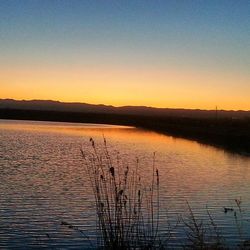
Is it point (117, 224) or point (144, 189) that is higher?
point (117, 224)

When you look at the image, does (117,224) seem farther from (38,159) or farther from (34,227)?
(38,159)

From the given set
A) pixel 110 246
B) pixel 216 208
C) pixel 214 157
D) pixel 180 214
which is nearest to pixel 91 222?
pixel 180 214

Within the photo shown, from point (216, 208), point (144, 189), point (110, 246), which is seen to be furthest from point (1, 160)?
point (110, 246)

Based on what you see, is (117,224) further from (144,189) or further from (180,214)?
(144,189)

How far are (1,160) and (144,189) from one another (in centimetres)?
1609

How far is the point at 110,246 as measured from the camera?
8.05m

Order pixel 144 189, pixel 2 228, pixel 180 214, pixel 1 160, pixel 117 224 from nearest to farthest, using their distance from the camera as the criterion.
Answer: pixel 117 224, pixel 2 228, pixel 180 214, pixel 144 189, pixel 1 160

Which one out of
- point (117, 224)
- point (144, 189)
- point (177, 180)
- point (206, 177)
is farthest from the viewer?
point (206, 177)

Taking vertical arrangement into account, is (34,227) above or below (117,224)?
below

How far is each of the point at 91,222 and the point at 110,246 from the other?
762 cm

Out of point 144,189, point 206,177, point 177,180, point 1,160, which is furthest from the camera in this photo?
point 1,160

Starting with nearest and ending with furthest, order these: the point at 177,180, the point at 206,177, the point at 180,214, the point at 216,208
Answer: the point at 180,214 < the point at 216,208 < the point at 177,180 < the point at 206,177

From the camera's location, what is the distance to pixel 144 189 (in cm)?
2086

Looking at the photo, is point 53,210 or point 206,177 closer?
point 53,210
